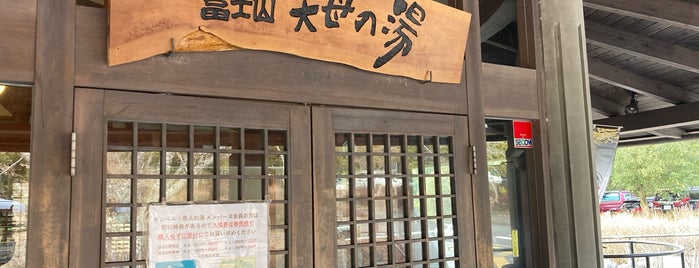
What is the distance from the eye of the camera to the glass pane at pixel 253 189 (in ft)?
9.11

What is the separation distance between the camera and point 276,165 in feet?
9.36

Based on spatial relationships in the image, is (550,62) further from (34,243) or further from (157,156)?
(34,243)

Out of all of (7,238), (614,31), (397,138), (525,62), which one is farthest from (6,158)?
(614,31)

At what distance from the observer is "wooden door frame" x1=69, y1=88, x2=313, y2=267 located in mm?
2320

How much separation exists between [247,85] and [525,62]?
7.55 feet

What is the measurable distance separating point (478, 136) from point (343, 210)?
111cm

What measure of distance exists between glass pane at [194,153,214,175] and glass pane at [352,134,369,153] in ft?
2.84

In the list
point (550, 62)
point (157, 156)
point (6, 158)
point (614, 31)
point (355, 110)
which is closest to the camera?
point (550, 62)

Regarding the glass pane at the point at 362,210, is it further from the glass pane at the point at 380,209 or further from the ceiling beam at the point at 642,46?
the ceiling beam at the point at 642,46

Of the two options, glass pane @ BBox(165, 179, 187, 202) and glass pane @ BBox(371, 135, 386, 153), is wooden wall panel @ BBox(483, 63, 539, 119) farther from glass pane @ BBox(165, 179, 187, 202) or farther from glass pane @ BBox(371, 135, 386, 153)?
glass pane @ BBox(165, 179, 187, 202)

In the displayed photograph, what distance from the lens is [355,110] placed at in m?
3.07

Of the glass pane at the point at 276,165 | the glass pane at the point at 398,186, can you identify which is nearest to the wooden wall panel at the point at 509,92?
the glass pane at the point at 398,186

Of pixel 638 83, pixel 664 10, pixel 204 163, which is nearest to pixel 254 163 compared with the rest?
pixel 204 163

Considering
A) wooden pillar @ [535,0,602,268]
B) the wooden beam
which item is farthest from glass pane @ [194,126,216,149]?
the wooden beam
